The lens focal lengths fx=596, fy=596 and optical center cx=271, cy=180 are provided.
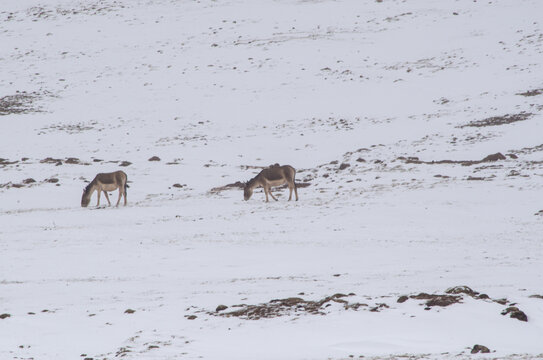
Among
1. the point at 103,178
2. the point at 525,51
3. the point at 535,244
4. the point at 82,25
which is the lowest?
the point at 535,244

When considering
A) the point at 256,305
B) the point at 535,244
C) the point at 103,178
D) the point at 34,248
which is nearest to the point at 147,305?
the point at 256,305

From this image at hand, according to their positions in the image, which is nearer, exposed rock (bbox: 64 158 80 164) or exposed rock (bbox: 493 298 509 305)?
exposed rock (bbox: 493 298 509 305)

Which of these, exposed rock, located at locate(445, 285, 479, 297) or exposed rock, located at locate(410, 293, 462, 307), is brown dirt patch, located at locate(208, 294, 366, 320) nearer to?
exposed rock, located at locate(410, 293, 462, 307)

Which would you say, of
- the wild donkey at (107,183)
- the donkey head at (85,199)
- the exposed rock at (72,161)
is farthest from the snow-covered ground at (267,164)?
the wild donkey at (107,183)

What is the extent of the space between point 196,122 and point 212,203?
1743cm

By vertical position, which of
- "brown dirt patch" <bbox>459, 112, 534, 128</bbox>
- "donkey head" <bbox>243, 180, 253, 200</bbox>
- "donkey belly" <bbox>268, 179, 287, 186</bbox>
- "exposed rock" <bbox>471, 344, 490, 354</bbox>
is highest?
"brown dirt patch" <bbox>459, 112, 534, 128</bbox>

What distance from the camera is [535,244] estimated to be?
45.1 ft

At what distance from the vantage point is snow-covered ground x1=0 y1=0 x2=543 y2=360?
8.48 m

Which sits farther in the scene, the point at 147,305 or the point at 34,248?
the point at 34,248

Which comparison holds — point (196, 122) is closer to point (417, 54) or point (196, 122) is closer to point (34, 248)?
point (417, 54)

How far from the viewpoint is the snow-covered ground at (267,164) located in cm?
848

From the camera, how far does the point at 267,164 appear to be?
30.6 m

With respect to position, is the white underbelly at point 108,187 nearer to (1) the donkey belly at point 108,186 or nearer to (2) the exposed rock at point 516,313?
(1) the donkey belly at point 108,186

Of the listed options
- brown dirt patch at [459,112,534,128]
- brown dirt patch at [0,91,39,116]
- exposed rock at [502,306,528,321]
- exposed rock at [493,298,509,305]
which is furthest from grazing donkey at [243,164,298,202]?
brown dirt patch at [0,91,39,116]
